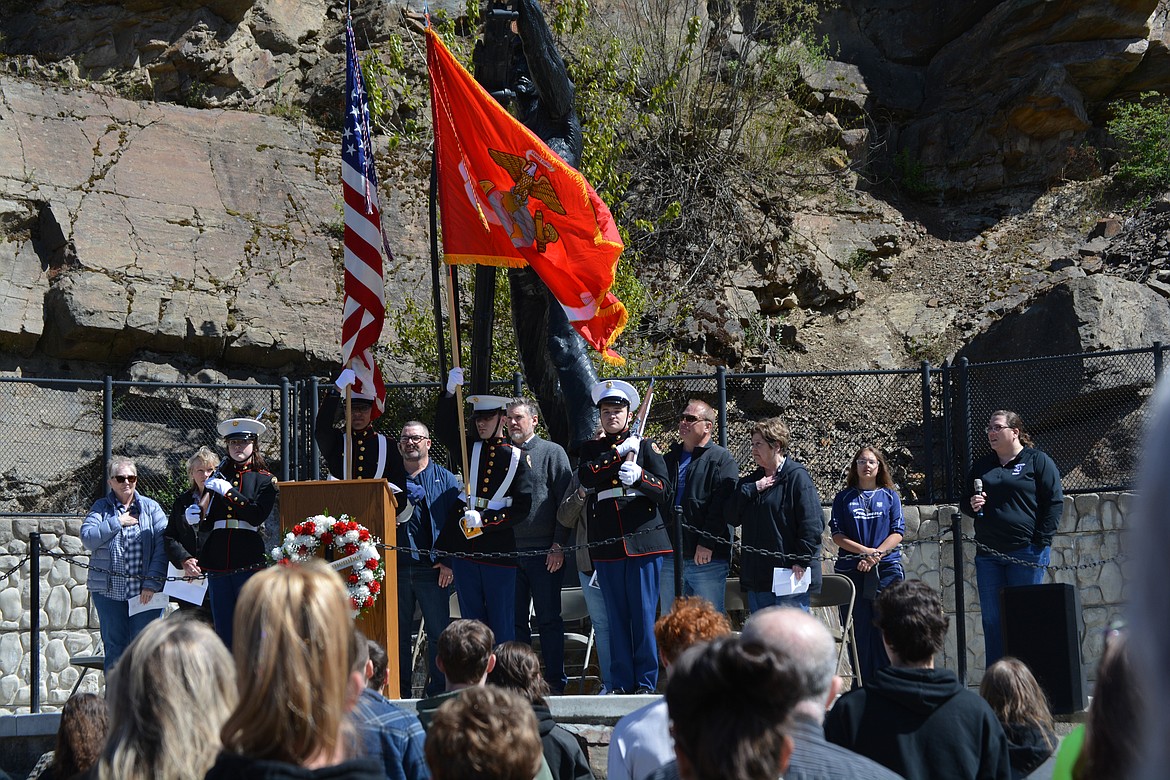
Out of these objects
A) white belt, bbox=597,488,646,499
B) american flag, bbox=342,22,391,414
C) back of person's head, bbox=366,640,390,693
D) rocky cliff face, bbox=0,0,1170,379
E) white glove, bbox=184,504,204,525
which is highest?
rocky cliff face, bbox=0,0,1170,379

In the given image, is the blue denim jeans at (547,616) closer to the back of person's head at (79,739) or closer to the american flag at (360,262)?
the american flag at (360,262)

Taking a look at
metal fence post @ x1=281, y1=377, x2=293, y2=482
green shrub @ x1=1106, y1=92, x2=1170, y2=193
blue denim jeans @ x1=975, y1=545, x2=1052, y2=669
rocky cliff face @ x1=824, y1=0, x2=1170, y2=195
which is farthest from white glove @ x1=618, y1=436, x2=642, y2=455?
rocky cliff face @ x1=824, y1=0, x2=1170, y2=195

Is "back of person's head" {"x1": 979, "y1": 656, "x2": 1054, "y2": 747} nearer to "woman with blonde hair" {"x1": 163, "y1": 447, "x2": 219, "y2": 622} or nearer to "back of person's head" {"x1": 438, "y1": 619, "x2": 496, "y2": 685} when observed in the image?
"back of person's head" {"x1": 438, "y1": 619, "x2": 496, "y2": 685}

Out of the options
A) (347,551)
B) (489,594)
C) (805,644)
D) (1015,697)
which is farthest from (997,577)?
(805,644)

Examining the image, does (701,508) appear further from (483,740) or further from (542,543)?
(483,740)

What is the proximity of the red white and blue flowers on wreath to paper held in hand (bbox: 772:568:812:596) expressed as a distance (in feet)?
8.05

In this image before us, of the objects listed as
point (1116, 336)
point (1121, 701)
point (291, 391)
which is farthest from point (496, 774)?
point (1116, 336)

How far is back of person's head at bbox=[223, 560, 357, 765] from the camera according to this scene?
2.51 meters

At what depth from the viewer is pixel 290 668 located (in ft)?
8.20

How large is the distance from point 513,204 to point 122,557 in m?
3.76

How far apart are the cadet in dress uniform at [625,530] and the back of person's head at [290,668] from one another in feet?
17.3

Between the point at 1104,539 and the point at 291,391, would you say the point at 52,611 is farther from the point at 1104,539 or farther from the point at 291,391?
the point at 1104,539

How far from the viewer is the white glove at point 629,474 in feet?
25.5

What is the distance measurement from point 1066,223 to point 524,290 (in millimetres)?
11341
